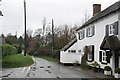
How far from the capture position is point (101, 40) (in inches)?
709

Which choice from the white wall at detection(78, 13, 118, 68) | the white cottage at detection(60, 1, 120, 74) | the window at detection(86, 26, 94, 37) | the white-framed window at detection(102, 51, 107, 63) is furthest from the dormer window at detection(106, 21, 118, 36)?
the window at detection(86, 26, 94, 37)

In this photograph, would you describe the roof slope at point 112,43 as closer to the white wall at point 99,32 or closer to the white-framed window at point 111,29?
the white-framed window at point 111,29

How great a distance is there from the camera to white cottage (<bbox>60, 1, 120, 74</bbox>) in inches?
573

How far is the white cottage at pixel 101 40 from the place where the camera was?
47.8ft

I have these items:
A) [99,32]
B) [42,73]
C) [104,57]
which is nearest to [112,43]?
[104,57]

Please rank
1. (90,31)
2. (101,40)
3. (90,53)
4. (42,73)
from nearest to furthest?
(42,73) < (101,40) < (90,53) < (90,31)

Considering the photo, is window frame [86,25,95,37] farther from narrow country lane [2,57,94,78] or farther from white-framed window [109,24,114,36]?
narrow country lane [2,57,94,78]

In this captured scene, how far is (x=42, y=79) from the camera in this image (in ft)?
39.5

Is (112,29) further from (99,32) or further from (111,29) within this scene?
(99,32)

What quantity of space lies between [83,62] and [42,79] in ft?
33.0

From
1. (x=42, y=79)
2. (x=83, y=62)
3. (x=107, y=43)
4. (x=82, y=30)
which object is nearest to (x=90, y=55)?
(x=83, y=62)

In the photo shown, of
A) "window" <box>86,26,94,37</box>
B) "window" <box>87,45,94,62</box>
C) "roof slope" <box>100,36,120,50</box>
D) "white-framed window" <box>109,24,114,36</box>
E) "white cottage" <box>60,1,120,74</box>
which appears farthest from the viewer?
"window" <box>86,26,94,37</box>

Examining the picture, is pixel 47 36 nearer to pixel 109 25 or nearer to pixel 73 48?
pixel 73 48

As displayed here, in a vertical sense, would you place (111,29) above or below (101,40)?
above
